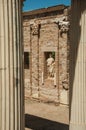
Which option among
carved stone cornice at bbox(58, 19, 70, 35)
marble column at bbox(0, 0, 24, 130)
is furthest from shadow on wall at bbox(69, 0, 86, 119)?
carved stone cornice at bbox(58, 19, 70, 35)

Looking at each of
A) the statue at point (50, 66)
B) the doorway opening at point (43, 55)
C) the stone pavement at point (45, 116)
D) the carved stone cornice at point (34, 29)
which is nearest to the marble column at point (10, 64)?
the stone pavement at point (45, 116)

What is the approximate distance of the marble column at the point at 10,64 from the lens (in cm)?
391

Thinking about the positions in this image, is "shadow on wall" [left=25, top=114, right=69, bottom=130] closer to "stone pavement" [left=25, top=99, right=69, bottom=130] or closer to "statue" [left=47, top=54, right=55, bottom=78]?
"stone pavement" [left=25, top=99, right=69, bottom=130]

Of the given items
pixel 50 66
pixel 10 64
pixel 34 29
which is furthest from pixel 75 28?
pixel 34 29

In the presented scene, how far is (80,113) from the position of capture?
6.18m

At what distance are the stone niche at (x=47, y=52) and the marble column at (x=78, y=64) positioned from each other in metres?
8.14

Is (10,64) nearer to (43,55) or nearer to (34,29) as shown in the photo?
(43,55)

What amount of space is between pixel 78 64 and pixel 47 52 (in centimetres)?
967

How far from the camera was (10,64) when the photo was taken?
3975 millimetres

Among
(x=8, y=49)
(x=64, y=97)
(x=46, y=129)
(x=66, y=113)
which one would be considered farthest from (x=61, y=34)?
(x=8, y=49)

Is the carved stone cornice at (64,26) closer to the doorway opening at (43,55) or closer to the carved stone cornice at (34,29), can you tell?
the doorway opening at (43,55)

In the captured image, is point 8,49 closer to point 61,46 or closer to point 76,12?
point 76,12

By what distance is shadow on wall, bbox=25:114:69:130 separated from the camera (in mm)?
10242

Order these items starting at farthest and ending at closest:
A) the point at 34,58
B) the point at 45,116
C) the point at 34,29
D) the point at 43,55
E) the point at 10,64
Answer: the point at 34,58
the point at 34,29
the point at 43,55
the point at 45,116
the point at 10,64
